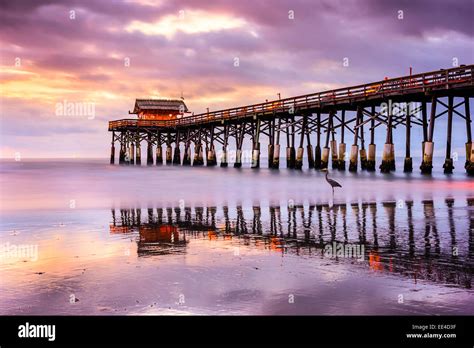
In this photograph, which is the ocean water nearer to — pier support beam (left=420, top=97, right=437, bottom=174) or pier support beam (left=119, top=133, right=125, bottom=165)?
pier support beam (left=420, top=97, right=437, bottom=174)

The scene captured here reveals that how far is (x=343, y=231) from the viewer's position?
1041 cm

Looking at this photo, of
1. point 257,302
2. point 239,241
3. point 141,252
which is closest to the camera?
point 257,302

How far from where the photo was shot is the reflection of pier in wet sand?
744cm

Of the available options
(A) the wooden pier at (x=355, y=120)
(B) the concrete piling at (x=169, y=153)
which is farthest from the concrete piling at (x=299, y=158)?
(B) the concrete piling at (x=169, y=153)

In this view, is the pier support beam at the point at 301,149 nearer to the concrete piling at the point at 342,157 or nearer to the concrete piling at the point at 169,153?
the concrete piling at the point at 342,157

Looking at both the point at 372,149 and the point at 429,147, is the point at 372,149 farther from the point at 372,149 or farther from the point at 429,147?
the point at 429,147

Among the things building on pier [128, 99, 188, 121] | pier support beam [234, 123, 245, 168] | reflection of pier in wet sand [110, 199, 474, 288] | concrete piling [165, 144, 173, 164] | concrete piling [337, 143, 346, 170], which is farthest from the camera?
building on pier [128, 99, 188, 121]

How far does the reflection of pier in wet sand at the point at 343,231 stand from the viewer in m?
7.44

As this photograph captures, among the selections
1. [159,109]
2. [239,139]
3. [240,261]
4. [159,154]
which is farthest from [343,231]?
[159,109]

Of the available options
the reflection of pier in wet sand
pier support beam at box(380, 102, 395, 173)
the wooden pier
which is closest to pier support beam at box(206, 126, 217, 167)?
the wooden pier
